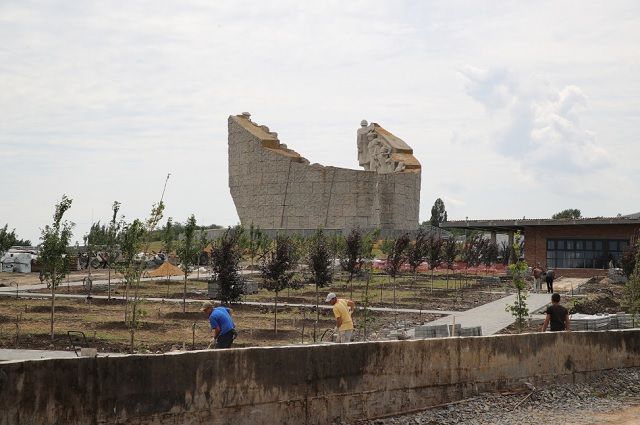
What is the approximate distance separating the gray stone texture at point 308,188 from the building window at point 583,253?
29534mm

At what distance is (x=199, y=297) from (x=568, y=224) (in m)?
24.8

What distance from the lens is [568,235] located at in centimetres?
5556

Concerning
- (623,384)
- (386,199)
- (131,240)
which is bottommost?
(623,384)

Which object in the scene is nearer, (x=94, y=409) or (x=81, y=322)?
(x=94, y=409)

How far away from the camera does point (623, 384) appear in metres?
17.0

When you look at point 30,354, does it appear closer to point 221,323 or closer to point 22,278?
point 221,323

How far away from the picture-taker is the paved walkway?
26.5 meters

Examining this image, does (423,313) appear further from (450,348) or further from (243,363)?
(243,363)

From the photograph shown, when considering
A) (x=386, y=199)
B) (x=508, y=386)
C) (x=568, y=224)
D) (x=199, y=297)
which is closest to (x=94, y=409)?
(x=508, y=386)

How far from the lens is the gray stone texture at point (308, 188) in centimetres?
8481

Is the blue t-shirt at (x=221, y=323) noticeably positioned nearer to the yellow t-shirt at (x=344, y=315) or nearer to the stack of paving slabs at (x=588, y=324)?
the yellow t-shirt at (x=344, y=315)

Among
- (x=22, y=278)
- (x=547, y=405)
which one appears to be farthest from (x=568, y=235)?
(x=547, y=405)

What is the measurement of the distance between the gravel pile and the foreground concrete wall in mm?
216

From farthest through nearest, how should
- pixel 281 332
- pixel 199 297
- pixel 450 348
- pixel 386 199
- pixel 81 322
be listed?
pixel 386 199 → pixel 199 297 → pixel 81 322 → pixel 281 332 → pixel 450 348
